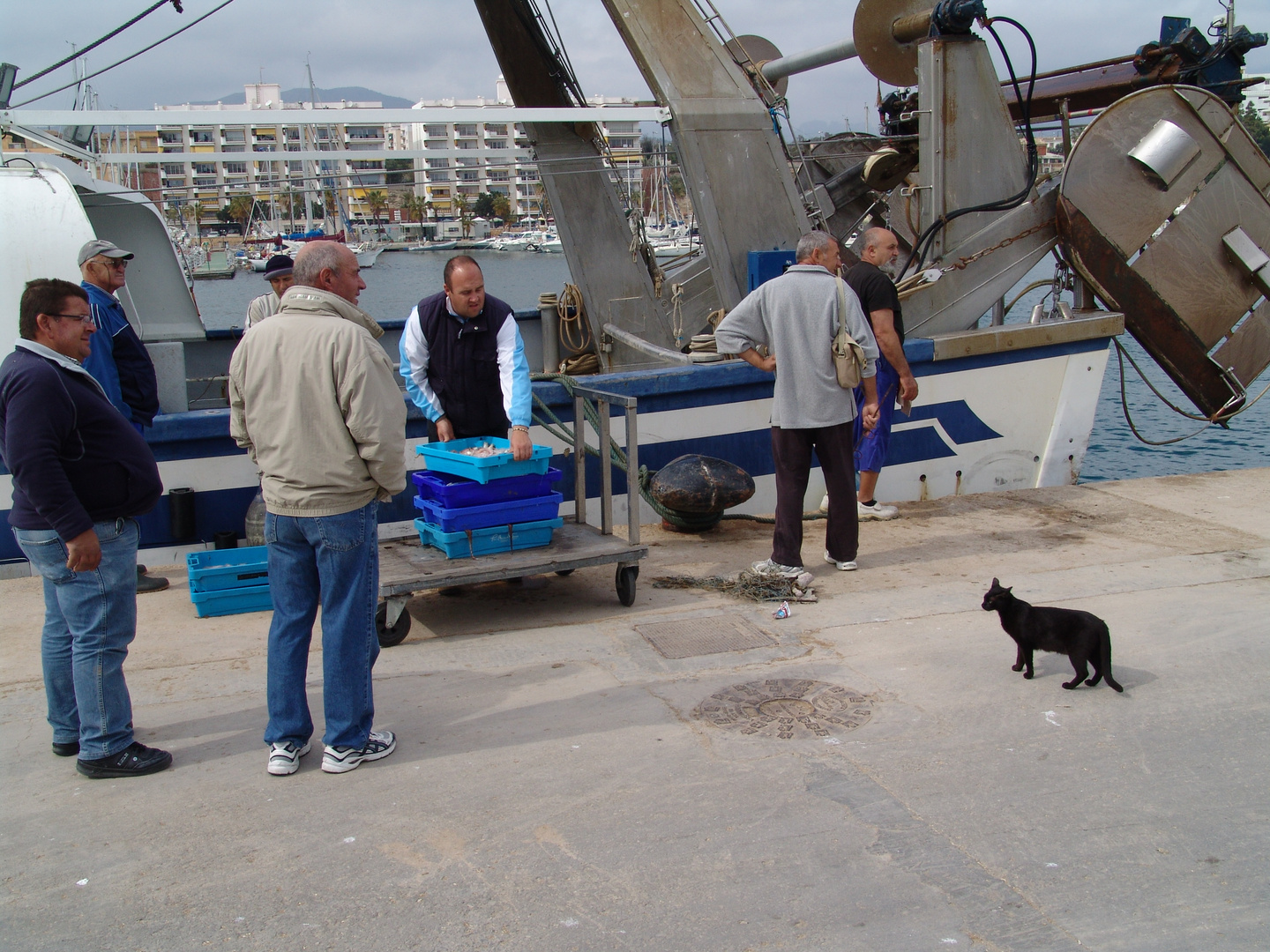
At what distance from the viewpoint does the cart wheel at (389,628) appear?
5.15 meters

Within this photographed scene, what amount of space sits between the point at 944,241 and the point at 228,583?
20.5 ft

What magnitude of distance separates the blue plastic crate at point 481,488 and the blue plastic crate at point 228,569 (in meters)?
0.99

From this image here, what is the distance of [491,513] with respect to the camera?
551 cm

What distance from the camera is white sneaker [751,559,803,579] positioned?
5.95m

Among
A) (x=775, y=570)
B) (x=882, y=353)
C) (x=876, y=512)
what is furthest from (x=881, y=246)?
(x=775, y=570)

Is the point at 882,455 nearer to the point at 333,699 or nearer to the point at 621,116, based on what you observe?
the point at 621,116

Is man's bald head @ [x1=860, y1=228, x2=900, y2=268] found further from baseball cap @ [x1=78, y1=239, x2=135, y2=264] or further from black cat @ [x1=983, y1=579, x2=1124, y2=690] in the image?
baseball cap @ [x1=78, y1=239, x2=135, y2=264]

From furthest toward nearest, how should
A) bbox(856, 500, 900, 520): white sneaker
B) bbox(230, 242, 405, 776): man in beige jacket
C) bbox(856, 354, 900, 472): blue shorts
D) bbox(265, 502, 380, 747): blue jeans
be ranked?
bbox(856, 500, 900, 520): white sneaker → bbox(856, 354, 900, 472): blue shorts → bbox(265, 502, 380, 747): blue jeans → bbox(230, 242, 405, 776): man in beige jacket

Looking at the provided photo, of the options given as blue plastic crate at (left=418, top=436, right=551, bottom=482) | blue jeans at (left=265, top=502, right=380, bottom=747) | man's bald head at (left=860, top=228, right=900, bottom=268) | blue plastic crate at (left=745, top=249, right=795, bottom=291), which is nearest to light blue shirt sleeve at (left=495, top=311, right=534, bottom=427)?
blue plastic crate at (left=418, top=436, right=551, bottom=482)

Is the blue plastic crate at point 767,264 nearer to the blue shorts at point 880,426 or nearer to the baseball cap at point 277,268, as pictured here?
the blue shorts at point 880,426

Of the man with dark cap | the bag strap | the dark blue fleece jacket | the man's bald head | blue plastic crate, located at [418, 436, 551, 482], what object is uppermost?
the man's bald head

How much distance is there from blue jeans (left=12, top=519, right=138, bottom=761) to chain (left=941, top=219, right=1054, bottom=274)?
692cm

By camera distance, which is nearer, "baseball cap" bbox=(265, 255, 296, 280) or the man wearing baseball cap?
the man wearing baseball cap

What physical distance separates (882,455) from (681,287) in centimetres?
347
